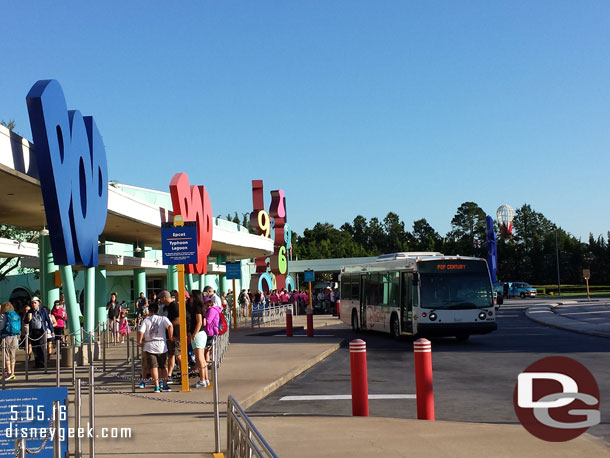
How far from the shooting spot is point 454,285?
25.0m

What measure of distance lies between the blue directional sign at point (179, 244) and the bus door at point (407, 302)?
12194 millimetres

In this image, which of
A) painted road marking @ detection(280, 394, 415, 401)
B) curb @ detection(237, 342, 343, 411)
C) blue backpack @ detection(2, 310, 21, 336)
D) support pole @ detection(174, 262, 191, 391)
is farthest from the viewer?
blue backpack @ detection(2, 310, 21, 336)

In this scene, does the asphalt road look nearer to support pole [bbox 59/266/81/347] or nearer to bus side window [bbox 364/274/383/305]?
bus side window [bbox 364/274/383/305]

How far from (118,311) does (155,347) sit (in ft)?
65.2

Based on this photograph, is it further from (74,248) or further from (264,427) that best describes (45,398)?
(74,248)

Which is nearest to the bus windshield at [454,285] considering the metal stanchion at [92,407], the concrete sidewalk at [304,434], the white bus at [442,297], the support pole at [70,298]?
the white bus at [442,297]

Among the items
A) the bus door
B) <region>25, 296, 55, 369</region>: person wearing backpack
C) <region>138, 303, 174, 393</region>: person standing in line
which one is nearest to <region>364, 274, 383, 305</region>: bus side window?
the bus door

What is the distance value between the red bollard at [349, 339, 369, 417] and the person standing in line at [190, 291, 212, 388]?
13.8 feet

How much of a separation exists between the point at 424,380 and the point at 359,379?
99cm

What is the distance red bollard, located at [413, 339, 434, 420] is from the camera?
1078 centimetres

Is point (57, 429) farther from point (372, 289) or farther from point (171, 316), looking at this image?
point (372, 289)

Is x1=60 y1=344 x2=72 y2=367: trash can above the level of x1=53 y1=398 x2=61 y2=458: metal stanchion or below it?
below

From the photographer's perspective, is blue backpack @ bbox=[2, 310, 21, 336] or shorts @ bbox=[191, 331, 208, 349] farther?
blue backpack @ bbox=[2, 310, 21, 336]

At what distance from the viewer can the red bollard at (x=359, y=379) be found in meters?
11.2
